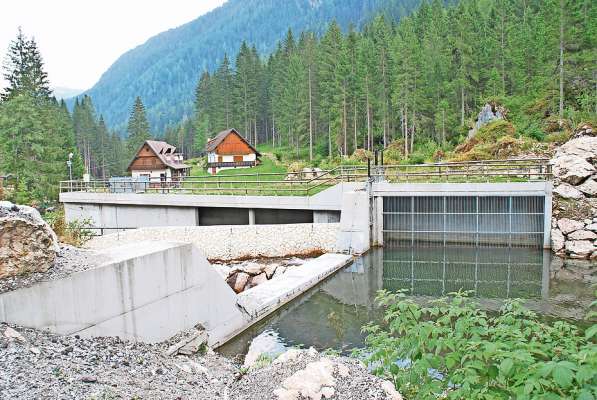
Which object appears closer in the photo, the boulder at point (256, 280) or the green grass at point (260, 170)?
the boulder at point (256, 280)

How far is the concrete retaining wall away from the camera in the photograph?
1919 cm

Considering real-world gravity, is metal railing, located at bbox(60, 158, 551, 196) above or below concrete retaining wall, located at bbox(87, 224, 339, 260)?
above

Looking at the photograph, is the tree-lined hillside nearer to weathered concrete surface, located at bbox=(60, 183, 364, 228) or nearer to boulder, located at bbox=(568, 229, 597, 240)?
boulder, located at bbox=(568, 229, 597, 240)

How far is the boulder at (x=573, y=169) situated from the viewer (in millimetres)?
18984

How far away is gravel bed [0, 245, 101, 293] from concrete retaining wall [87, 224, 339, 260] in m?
11.2

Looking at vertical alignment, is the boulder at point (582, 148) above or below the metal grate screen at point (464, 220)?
above

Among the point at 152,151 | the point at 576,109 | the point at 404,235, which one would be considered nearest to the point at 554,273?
the point at 404,235

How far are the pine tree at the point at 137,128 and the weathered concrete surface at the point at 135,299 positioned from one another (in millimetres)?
65608

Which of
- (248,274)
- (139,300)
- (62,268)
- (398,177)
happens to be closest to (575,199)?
(398,177)

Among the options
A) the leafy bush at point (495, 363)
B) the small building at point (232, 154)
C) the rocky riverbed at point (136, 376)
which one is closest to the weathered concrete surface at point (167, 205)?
the rocky riverbed at point (136, 376)

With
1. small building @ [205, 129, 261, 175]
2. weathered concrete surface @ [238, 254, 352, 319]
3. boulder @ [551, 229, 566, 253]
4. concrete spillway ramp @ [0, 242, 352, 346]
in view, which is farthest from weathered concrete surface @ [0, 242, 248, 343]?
small building @ [205, 129, 261, 175]

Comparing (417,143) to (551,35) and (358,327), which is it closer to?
(551,35)

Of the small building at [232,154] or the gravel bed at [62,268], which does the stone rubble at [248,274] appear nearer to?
the gravel bed at [62,268]

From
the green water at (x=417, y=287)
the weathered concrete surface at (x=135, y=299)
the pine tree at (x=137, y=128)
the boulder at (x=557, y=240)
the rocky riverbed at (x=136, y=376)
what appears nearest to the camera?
the rocky riverbed at (x=136, y=376)
